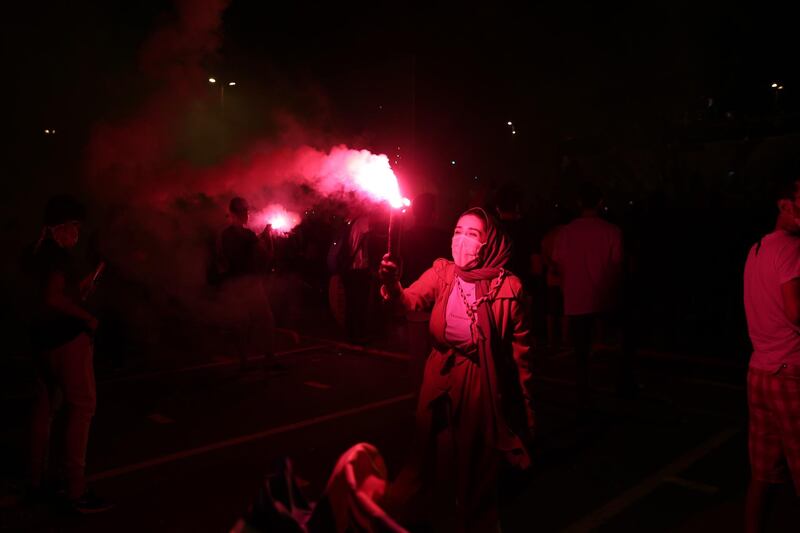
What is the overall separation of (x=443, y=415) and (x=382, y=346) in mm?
5692

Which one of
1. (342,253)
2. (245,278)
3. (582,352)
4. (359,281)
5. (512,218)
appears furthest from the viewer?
(359,281)

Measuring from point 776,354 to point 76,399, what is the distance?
407 centimetres

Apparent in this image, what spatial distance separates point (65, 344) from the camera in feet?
13.5

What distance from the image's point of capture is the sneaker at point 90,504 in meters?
4.24

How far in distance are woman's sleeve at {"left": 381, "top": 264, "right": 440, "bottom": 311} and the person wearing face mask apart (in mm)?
82

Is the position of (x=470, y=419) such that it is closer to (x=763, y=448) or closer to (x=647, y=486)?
(x=763, y=448)

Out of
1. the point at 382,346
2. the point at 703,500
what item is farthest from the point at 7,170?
the point at 703,500

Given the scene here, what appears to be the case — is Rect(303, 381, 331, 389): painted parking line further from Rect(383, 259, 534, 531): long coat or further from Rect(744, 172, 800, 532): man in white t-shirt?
Rect(744, 172, 800, 532): man in white t-shirt

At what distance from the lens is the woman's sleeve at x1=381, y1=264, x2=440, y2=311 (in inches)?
158

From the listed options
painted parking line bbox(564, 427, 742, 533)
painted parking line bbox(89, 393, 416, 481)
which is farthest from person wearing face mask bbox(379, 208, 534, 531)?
painted parking line bbox(89, 393, 416, 481)

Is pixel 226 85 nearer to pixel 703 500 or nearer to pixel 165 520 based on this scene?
pixel 165 520

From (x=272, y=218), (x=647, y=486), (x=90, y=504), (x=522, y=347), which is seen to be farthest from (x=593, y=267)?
(x=272, y=218)

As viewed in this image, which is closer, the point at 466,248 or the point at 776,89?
the point at 466,248

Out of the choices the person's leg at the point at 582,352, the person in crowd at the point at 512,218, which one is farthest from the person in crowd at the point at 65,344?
the person's leg at the point at 582,352
